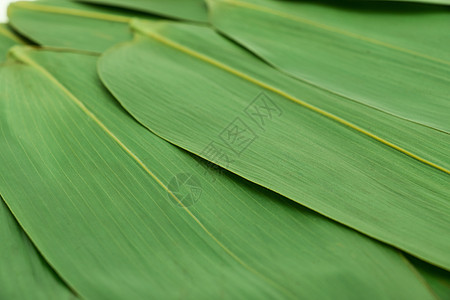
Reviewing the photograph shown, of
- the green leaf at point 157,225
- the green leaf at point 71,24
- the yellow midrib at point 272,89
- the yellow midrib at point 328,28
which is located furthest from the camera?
the green leaf at point 71,24

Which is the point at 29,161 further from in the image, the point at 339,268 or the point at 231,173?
the point at 339,268

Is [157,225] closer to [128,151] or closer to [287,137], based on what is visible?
[128,151]

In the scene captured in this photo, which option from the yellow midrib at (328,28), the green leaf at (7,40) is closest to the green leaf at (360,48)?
the yellow midrib at (328,28)

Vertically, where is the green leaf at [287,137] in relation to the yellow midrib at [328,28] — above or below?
below

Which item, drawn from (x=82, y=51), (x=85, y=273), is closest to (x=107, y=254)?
(x=85, y=273)

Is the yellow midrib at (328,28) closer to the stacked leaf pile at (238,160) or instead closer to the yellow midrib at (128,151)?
the stacked leaf pile at (238,160)

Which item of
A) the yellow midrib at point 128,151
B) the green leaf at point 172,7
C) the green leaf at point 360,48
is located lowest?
the yellow midrib at point 128,151

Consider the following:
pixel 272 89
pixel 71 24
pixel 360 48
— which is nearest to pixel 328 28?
pixel 360 48
